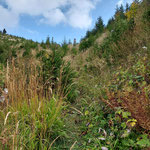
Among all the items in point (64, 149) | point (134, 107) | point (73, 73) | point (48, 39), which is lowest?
point (64, 149)

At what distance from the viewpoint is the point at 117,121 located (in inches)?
75.7

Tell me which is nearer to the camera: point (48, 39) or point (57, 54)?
point (57, 54)

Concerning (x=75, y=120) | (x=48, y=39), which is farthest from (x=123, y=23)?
(x=48, y=39)

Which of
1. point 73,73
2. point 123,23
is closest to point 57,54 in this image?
point 73,73

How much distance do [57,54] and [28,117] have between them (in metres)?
1.83

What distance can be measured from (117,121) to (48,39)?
36.4 feet

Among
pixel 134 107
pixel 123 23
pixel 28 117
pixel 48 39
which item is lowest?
pixel 28 117

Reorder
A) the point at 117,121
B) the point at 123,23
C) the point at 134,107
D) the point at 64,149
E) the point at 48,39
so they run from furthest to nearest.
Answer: the point at 48,39, the point at 123,23, the point at 117,121, the point at 64,149, the point at 134,107

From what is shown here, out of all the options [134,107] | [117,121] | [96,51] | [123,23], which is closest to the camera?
[134,107]

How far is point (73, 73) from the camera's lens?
11.3ft

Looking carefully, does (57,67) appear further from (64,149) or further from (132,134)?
(132,134)

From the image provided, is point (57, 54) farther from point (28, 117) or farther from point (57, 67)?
point (28, 117)

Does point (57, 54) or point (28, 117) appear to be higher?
point (57, 54)

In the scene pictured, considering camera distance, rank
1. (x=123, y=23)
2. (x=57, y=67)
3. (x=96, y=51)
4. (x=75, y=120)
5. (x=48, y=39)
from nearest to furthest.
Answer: (x=75, y=120) → (x=57, y=67) → (x=123, y=23) → (x=96, y=51) → (x=48, y=39)
